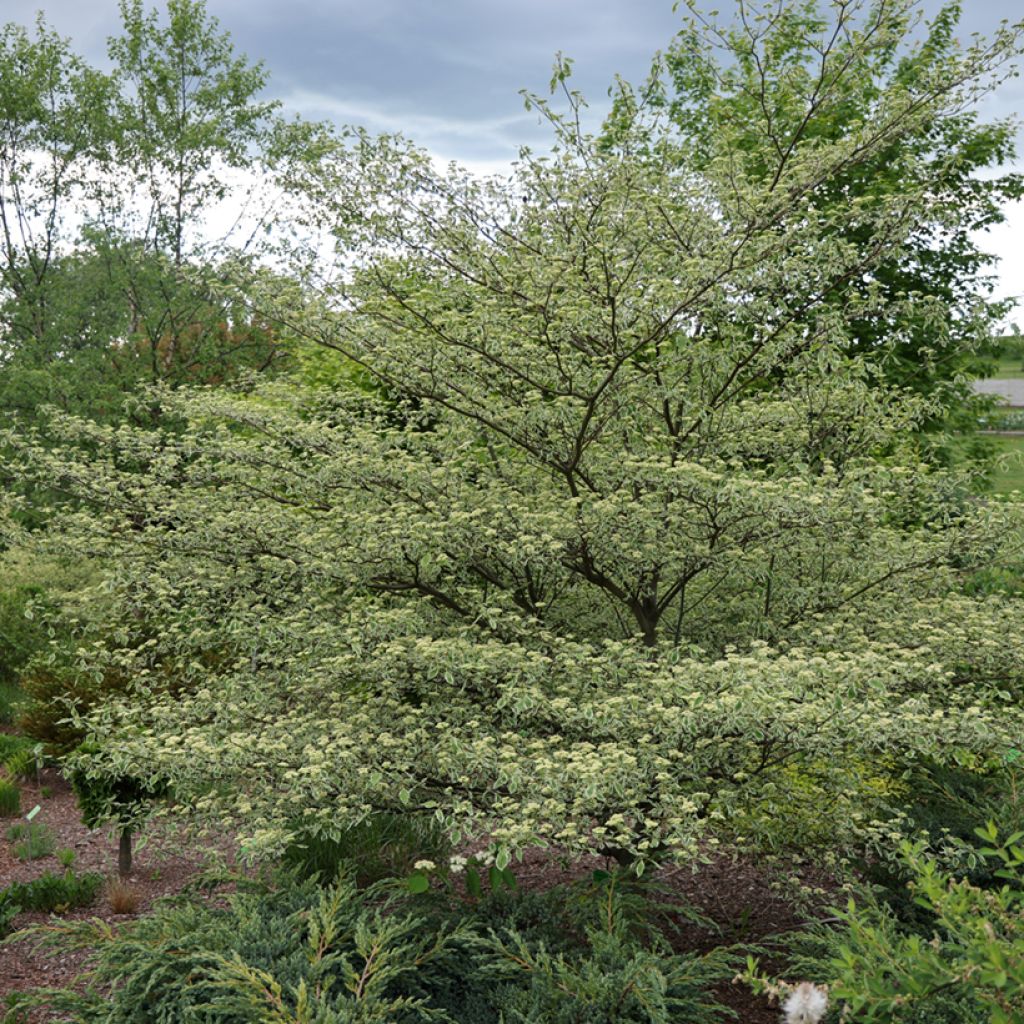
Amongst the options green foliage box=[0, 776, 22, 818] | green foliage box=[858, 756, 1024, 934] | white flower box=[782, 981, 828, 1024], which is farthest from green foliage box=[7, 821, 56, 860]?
white flower box=[782, 981, 828, 1024]

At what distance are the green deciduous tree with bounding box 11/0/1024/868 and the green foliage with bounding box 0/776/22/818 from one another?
9.22 ft

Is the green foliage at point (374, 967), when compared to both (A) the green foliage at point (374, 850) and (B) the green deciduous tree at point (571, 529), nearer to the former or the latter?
(B) the green deciduous tree at point (571, 529)

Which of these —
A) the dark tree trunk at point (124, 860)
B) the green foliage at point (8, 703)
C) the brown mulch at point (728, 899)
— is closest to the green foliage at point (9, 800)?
the dark tree trunk at point (124, 860)

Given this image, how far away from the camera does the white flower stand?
8.56 feet

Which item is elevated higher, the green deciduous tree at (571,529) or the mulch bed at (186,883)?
the green deciduous tree at (571,529)

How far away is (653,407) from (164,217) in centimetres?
1276

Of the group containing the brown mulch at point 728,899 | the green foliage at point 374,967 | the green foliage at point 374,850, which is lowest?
the brown mulch at point 728,899

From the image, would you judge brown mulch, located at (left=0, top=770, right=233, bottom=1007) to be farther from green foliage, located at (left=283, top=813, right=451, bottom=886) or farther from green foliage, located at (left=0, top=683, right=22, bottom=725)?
green foliage, located at (left=0, top=683, right=22, bottom=725)

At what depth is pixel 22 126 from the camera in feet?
51.2

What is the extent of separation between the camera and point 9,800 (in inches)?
317

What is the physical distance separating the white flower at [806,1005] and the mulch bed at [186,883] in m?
2.45

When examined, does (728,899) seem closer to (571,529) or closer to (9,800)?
(571,529)

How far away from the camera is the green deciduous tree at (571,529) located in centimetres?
458

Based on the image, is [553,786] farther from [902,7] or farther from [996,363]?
[996,363]
